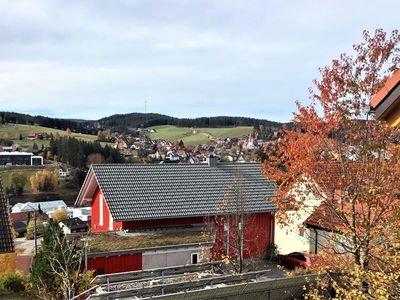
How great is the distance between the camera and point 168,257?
20.2 meters

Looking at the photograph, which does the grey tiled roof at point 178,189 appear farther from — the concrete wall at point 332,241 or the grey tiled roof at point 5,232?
the grey tiled roof at point 5,232

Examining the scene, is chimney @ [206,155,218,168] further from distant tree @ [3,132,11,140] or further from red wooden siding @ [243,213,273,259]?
distant tree @ [3,132,11,140]

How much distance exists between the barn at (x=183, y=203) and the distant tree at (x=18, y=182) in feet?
364

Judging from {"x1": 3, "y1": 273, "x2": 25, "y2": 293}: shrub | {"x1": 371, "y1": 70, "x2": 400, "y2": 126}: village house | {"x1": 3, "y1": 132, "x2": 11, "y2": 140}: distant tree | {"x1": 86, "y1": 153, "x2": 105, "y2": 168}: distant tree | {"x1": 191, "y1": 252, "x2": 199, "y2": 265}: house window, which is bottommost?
{"x1": 86, "y1": 153, "x2": 105, "y2": 168}: distant tree

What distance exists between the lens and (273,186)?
27047 mm

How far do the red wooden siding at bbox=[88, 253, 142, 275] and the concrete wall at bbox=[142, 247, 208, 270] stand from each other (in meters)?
0.39

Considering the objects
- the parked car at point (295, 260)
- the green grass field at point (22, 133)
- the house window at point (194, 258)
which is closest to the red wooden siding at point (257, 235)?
the parked car at point (295, 260)

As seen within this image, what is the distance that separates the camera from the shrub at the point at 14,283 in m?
20.3

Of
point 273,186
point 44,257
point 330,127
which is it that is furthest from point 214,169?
point 330,127

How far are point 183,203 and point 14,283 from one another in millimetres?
9860

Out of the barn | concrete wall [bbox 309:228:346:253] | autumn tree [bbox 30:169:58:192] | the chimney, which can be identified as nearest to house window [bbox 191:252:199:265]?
the barn

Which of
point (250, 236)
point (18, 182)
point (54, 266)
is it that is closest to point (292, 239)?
point (250, 236)

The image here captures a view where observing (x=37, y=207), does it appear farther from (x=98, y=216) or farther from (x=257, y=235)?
(x=257, y=235)

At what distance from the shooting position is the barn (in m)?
22.1
